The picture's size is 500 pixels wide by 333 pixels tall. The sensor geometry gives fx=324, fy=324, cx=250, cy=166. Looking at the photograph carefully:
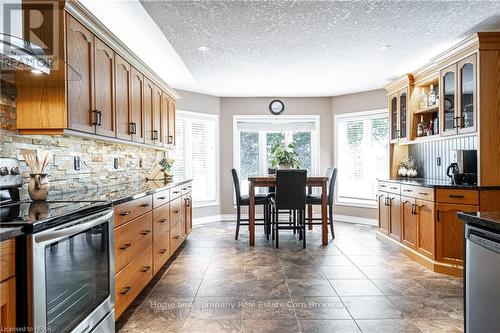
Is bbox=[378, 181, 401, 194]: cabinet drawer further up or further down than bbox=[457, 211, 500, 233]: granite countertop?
further down

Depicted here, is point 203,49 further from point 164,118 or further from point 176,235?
point 176,235

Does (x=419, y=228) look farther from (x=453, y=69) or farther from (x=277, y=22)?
(x=277, y=22)

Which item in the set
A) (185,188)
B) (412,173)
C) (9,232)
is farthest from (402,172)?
(9,232)

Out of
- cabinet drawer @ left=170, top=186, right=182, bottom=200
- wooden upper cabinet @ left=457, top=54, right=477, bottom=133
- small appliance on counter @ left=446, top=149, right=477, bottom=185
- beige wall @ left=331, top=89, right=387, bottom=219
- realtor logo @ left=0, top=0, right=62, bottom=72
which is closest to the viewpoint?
realtor logo @ left=0, top=0, right=62, bottom=72

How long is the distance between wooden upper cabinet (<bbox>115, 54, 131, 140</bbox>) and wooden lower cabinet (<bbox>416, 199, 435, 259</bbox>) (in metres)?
3.23

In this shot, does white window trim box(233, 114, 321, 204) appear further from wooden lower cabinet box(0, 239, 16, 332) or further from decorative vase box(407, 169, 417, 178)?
wooden lower cabinet box(0, 239, 16, 332)

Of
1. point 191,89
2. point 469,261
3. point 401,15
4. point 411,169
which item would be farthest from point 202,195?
point 469,261

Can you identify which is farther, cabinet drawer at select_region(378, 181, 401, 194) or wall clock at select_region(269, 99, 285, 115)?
wall clock at select_region(269, 99, 285, 115)

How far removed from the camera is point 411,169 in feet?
15.4

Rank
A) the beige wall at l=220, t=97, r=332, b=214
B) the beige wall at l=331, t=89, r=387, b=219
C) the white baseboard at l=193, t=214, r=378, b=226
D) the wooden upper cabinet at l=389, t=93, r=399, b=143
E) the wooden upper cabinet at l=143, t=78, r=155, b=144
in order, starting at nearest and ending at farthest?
the wooden upper cabinet at l=143, t=78, r=155, b=144 → the wooden upper cabinet at l=389, t=93, r=399, b=143 → the beige wall at l=331, t=89, r=387, b=219 → the white baseboard at l=193, t=214, r=378, b=226 → the beige wall at l=220, t=97, r=332, b=214

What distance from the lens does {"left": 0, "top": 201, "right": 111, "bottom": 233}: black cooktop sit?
1.34m

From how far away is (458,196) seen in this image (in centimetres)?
320

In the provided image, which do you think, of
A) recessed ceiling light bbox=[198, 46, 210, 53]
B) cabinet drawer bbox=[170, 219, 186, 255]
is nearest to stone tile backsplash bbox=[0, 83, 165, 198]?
cabinet drawer bbox=[170, 219, 186, 255]

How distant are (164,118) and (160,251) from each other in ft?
6.99
